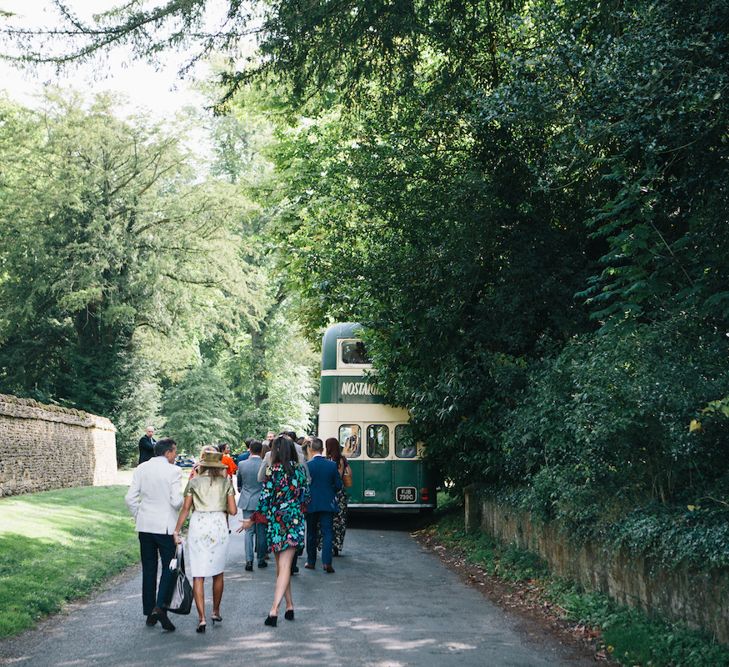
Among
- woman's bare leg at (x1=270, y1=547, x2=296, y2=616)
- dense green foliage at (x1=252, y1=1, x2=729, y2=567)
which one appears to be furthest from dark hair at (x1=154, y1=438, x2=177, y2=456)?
dense green foliage at (x1=252, y1=1, x2=729, y2=567)

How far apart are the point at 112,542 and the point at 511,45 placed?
1091 centimetres

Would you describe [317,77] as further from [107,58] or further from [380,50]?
[107,58]

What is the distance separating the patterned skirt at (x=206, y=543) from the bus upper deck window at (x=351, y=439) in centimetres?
1346

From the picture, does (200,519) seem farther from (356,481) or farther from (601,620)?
(356,481)

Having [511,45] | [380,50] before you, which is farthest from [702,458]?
[511,45]

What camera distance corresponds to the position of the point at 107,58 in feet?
34.7

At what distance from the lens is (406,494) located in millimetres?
23219

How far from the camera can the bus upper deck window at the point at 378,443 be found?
76.3 ft

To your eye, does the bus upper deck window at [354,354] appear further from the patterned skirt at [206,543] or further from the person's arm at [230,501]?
the patterned skirt at [206,543]

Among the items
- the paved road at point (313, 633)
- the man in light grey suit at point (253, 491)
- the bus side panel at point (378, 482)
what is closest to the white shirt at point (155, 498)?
the paved road at point (313, 633)

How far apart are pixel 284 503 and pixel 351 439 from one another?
1286cm

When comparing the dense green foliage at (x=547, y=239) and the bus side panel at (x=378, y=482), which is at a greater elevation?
the dense green foliage at (x=547, y=239)

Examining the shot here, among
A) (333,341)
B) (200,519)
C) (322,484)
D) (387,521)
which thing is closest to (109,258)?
(333,341)

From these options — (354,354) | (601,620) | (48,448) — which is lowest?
(601,620)
